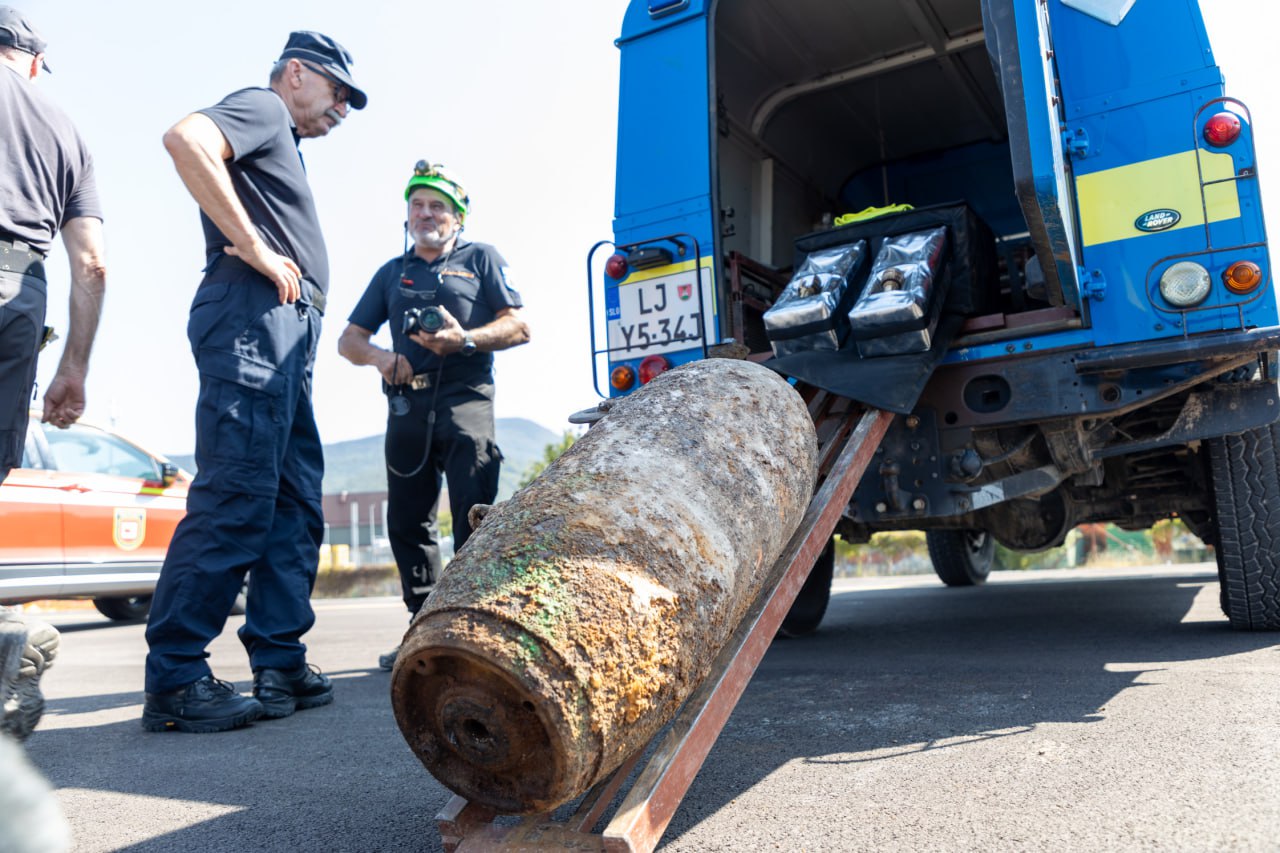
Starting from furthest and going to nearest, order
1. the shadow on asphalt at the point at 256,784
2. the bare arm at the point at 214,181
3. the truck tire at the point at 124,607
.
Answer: the truck tire at the point at 124,607 → the bare arm at the point at 214,181 → the shadow on asphalt at the point at 256,784

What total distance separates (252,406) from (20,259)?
0.76m

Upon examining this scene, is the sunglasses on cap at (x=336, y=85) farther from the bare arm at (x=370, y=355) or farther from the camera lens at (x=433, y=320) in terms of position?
the bare arm at (x=370, y=355)

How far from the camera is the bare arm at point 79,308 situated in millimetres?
2918

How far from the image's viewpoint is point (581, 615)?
1496 millimetres

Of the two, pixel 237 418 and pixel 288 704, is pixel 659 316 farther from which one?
pixel 288 704

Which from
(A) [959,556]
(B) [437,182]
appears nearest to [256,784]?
(B) [437,182]

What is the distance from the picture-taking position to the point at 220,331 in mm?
3027

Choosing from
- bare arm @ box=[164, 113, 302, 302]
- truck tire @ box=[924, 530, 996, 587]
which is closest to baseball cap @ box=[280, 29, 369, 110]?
bare arm @ box=[164, 113, 302, 302]

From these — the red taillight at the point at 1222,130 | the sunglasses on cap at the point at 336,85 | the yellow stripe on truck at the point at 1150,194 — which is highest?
the sunglasses on cap at the point at 336,85

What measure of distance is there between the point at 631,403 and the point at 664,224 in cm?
211

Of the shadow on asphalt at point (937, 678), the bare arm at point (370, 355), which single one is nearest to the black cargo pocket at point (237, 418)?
the bare arm at point (370, 355)

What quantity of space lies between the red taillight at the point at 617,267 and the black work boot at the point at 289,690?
2.03m

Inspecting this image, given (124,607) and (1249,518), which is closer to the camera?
(1249,518)

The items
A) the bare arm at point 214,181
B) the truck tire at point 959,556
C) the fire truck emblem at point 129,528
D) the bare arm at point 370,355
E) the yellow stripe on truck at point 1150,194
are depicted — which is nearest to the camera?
the bare arm at point 214,181
